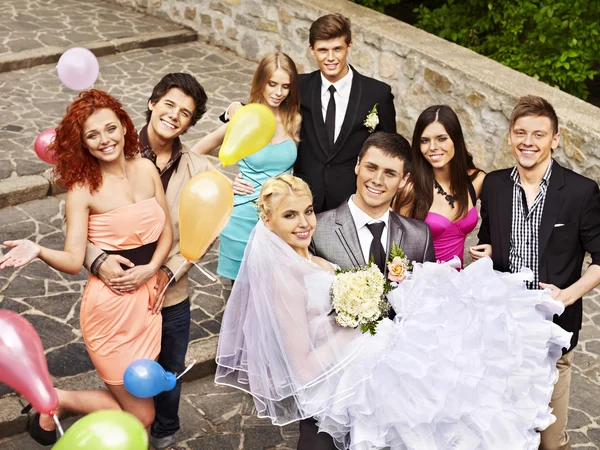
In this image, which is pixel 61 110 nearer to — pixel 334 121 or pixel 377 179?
pixel 334 121

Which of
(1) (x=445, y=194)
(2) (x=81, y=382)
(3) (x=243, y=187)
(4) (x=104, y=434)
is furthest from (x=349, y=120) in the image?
(4) (x=104, y=434)

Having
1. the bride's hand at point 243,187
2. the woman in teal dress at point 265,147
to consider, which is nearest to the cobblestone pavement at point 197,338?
the woman in teal dress at point 265,147

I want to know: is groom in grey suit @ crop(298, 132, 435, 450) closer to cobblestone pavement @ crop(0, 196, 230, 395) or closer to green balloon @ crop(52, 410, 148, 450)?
green balloon @ crop(52, 410, 148, 450)

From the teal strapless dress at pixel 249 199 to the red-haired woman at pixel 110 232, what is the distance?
1237 mm

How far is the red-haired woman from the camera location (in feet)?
13.2

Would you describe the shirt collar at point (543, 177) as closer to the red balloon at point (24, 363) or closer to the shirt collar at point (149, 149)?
the shirt collar at point (149, 149)

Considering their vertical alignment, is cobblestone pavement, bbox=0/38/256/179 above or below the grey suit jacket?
below

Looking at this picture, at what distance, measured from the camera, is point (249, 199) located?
5.71 m

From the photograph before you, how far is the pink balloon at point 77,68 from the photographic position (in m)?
5.09

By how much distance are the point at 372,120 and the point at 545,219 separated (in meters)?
1.53

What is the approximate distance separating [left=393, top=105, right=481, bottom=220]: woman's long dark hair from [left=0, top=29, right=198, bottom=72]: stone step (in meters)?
6.71

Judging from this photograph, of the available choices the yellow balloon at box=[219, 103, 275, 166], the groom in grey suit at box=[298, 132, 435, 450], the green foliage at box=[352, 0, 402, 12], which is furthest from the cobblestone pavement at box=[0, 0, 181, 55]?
the groom in grey suit at box=[298, 132, 435, 450]

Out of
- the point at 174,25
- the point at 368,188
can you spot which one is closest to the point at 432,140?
the point at 368,188

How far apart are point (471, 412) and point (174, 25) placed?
9.25 meters
